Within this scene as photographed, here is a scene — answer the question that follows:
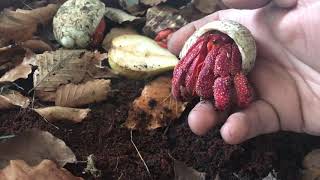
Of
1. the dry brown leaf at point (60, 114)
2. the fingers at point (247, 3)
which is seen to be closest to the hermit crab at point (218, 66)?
the fingers at point (247, 3)

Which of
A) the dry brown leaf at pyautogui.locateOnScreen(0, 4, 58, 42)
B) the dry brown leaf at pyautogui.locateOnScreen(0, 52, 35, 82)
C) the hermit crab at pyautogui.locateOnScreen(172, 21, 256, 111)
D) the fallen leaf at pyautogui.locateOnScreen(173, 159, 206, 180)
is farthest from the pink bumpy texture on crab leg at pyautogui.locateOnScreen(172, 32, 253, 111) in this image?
the dry brown leaf at pyautogui.locateOnScreen(0, 4, 58, 42)

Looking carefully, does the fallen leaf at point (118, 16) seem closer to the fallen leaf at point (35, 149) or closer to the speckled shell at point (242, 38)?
the speckled shell at point (242, 38)

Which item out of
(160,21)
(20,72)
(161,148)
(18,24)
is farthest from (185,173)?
(18,24)

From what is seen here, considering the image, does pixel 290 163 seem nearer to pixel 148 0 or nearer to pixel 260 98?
pixel 260 98

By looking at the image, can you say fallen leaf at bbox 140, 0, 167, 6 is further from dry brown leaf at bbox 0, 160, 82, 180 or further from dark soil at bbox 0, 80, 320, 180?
dry brown leaf at bbox 0, 160, 82, 180

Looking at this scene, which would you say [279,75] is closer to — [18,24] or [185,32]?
[185,32]

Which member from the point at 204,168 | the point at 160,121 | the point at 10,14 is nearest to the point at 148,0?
the point at 10,14
